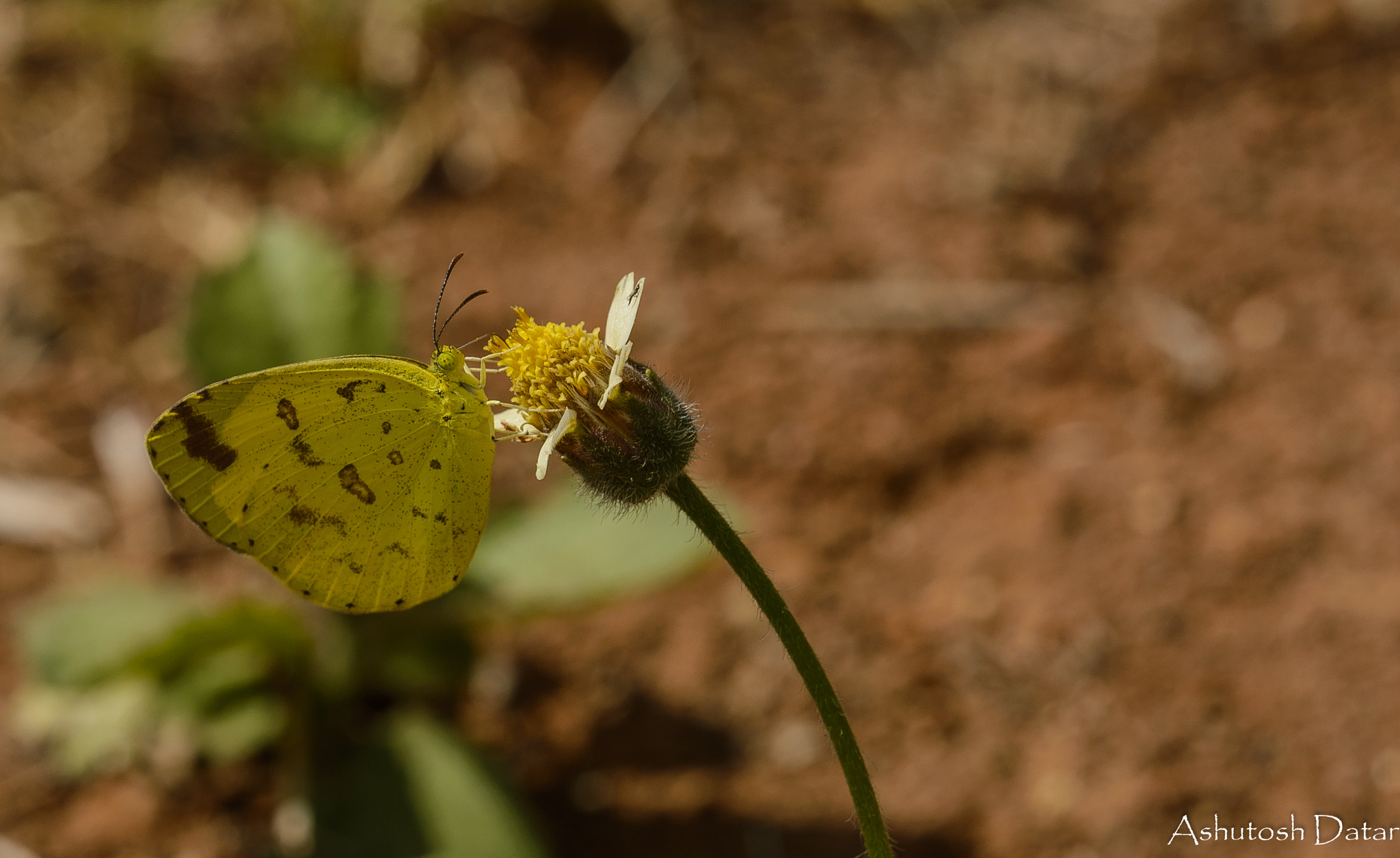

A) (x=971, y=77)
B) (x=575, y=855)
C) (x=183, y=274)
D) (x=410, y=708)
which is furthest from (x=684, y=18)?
(x=575, y=855)

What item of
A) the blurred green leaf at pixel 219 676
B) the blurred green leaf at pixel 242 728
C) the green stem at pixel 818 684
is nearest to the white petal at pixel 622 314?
the green stem at pixel 818 684

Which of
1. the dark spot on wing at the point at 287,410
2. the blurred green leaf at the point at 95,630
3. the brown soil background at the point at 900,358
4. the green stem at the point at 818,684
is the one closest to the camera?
the green stem at the point at 818,684

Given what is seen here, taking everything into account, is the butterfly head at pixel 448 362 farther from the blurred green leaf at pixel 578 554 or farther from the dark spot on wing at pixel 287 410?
the blurred green leaf at pixel 578 554

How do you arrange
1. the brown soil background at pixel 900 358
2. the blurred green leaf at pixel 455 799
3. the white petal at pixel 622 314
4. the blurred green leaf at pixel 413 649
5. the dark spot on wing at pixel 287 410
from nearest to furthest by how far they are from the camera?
the white petal at pixel 622 314
the dark spot on wing at pixel 287 410
the blurred green leaf at pixel 455 799
the brown soil background at pixel 900 358
the blurred green leaf at pixel 413 649

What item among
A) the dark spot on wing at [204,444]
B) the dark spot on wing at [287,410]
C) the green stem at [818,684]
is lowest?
the green stem at [818,684]

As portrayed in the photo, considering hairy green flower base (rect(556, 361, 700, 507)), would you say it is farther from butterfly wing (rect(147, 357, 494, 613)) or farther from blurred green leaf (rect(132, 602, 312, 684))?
blurred green leaf (rect(132, 602, 312, 684))

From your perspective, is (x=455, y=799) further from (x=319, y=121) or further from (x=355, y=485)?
(x=319, y=121)

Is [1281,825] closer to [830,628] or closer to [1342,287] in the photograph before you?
[830,628]

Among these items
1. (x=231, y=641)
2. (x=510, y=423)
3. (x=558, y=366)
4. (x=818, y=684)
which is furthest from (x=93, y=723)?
(x=818, y=684)
